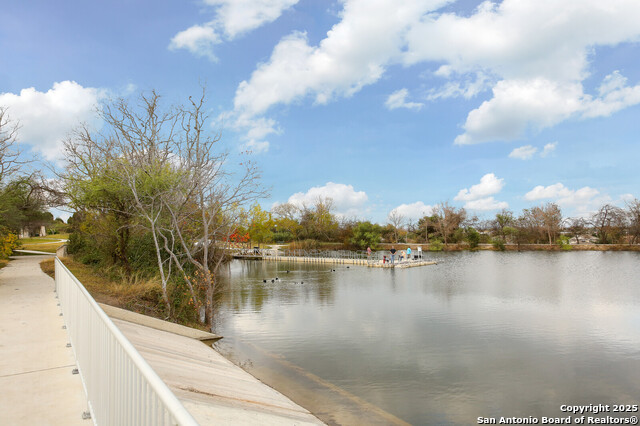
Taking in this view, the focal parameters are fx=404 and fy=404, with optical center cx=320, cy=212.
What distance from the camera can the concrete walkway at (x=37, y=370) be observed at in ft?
13.9

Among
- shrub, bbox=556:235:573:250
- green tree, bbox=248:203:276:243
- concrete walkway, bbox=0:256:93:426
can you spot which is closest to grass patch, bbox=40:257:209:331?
concrete walkway, bbox=0:256:93:426

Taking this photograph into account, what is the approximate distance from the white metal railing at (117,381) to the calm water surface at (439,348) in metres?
4.13

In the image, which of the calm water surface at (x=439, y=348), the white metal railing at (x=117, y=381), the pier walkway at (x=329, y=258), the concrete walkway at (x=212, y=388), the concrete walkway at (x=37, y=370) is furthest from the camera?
the pier walkway at (x=329, y=258)

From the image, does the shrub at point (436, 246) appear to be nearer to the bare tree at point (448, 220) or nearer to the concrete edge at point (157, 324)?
the bare tree at point (448, 220)

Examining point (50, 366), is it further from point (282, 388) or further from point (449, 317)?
point (449, 317)

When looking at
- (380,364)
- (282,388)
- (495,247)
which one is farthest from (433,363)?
(495,247)

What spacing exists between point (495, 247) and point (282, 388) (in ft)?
184

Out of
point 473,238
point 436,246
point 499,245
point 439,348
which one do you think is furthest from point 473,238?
point 439,348

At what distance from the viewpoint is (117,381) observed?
2943 millimetres

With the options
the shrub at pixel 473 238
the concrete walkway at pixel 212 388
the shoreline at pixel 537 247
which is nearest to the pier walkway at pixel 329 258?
the shoreline at pixel 537 247

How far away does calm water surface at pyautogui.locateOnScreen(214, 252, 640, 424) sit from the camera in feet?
24.6

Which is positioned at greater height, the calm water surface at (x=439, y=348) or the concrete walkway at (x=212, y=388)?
the concrete walkway at (x=212, y=388)

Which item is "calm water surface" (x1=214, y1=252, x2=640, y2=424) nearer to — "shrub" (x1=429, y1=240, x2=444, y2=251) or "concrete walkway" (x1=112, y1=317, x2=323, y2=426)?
"concrete walkway" (x1=112, y1=317, x2=323, y2=426)

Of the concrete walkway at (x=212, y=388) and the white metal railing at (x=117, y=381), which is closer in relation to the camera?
the white metal railing at (x=117, y=381)
